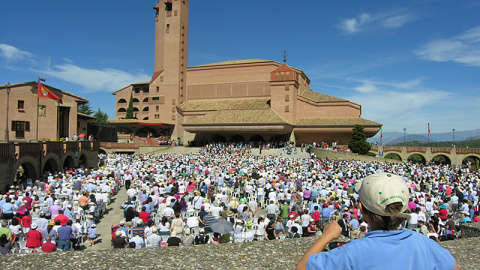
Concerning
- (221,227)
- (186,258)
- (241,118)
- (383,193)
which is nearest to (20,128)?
(241,118)

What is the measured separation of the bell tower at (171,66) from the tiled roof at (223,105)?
283 centimetres

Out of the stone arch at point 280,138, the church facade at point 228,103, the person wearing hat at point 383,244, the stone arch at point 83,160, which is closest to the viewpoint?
the person wearing hat at point 383,244

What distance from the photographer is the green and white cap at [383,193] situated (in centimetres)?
185

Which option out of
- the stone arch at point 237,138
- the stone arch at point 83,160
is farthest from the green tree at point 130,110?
the stone arch at point 83,160

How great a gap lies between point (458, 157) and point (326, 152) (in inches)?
930

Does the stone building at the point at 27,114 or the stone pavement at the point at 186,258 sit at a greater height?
the stone building at the point at 27,114

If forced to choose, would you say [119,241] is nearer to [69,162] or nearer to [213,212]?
[213,212]

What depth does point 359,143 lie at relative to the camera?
44125 millimetres

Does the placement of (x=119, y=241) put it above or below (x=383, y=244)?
below

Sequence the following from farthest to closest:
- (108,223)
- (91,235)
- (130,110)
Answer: (130,110)
(108,223)
(91,235)

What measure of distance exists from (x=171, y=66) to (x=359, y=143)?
35.6 meters

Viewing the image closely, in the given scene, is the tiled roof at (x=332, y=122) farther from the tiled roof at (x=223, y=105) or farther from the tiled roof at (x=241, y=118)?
the tiled roof at (x=223, y=105)

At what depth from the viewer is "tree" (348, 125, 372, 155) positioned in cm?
4400

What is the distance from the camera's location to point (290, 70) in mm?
51625
